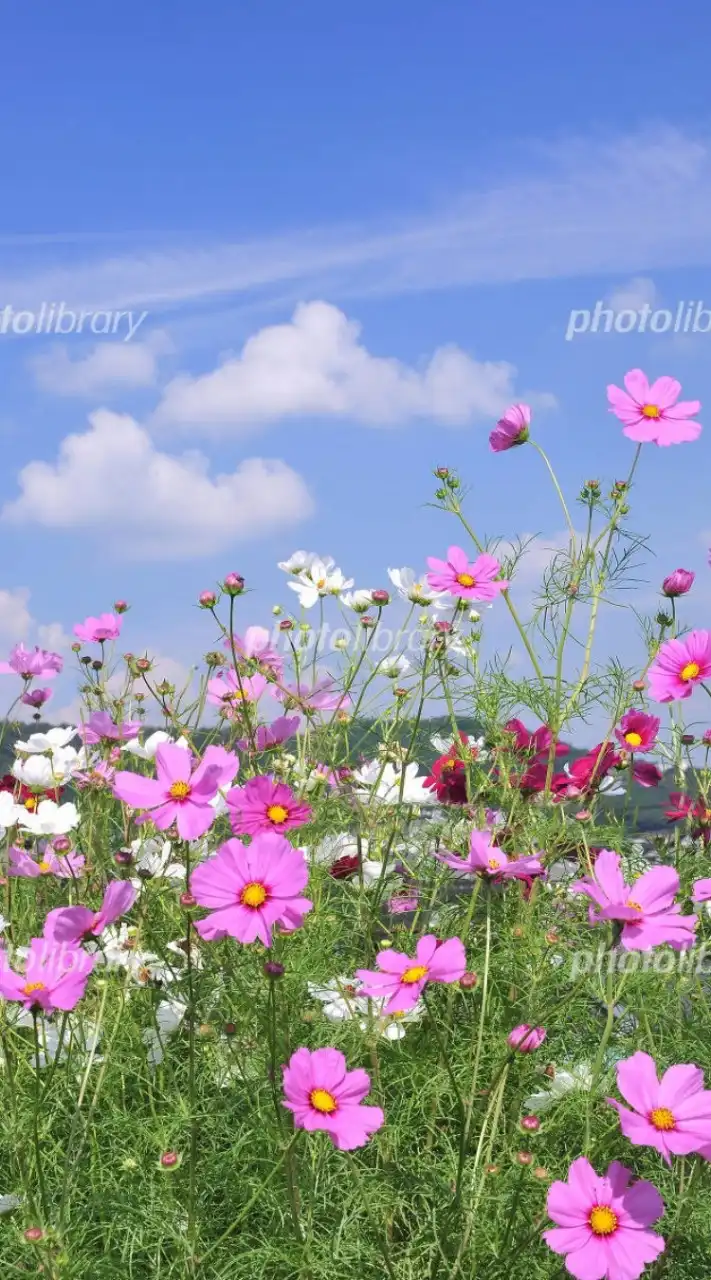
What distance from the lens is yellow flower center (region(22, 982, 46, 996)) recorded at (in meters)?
1.26

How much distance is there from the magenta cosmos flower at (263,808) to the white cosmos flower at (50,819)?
14.2 inches

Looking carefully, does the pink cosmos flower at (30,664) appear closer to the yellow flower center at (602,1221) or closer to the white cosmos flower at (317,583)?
the white cosmos flower at (317,583)

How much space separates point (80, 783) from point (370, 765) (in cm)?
51

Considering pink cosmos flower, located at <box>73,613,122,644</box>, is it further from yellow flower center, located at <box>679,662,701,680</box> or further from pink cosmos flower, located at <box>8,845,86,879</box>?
yellow flower center, located at <box>679,662,701,680</box>

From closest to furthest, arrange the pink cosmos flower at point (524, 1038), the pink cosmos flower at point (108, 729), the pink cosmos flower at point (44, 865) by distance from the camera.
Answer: the pink cosmos flower at point (524, 1038) < the pink cosmos flower at point (44, 865) < the pink cosmos flower at point (108, 729)

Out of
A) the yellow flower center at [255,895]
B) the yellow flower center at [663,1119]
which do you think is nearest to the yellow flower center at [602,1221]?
the yellow flower center at [663,1119]

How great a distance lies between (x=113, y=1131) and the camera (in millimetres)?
1699

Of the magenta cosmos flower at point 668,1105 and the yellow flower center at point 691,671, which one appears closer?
the magenta cosmos flower at point 668,1105

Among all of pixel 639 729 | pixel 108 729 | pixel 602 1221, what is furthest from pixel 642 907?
pixel 108 729

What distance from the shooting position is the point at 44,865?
1800 mm

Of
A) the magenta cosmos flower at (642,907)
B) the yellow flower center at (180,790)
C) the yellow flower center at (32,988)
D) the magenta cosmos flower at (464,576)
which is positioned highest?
the magenta cosmos flower at (464,576)

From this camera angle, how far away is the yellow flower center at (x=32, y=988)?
1.26m

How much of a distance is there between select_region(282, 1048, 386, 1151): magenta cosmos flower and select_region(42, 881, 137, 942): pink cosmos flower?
28 cm

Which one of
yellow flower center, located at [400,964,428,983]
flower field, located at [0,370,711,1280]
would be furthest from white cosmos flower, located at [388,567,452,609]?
yellow flower center, located at [400,964,428,983]
